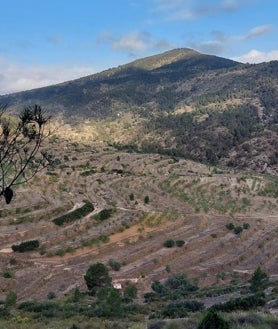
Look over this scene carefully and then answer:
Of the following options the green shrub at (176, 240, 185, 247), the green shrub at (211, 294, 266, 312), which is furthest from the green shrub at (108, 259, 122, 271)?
the green shrub at (211, 294, 266, 312)

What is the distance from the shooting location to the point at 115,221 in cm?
6003

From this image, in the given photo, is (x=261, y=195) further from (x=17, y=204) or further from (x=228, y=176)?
(x=17, y=204)

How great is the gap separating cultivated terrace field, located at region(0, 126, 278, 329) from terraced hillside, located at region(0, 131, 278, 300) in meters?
0.14

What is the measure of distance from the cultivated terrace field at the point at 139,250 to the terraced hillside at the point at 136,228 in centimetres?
14

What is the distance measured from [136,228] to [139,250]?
Answer: 648 cm

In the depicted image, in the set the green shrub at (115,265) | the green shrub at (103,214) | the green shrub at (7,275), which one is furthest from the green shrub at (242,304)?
the green shrub at (103,214)

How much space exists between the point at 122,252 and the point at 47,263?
27.7ft

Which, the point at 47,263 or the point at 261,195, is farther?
the point at 261,195

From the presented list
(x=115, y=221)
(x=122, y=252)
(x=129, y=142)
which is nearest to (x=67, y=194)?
(x=115, y=221)

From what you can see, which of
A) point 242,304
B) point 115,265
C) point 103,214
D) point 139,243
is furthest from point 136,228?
point 242,304

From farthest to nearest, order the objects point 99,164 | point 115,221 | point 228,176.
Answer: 1. point 99,164
2. point 228,176
3. point 115,221

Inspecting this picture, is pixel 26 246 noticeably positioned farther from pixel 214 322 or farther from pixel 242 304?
pixel 214 322

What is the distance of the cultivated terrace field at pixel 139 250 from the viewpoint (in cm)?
2844

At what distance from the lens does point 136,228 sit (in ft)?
193
